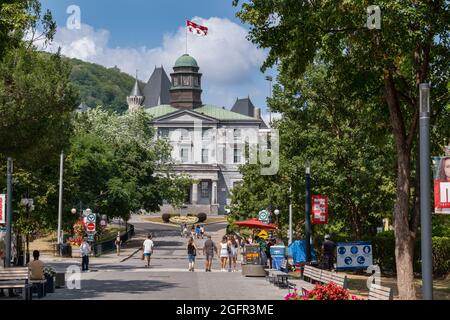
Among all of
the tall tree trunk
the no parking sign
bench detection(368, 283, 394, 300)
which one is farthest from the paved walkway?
bench detection(368, 283, 394, 300)

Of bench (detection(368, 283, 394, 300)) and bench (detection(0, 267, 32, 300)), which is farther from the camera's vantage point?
bench (detection(0, 267, 32, 300))

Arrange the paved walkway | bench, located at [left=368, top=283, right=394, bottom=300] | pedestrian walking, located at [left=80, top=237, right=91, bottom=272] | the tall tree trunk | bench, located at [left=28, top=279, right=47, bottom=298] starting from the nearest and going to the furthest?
bench, located at [left=368, top=283, right=394, bottom=300] < the tall tree trunk < bench, located at [left=28, top=279, right=47, bottom=298] < the paved walkway < pedestrian walking, located at [left=80, top=237, right=91, bottom=272]

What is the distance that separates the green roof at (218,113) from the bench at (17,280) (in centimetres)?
12672

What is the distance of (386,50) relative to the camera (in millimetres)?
21219

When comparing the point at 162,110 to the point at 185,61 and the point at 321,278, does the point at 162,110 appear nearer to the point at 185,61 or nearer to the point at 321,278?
the point at 185,61

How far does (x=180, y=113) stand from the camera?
474 ft

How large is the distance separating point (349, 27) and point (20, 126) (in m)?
10.9

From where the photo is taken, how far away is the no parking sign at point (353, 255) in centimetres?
3070

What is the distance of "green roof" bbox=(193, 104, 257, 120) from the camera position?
15125 cm

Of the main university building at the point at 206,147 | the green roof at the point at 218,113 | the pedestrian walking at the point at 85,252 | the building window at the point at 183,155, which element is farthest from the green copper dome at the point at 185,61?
the pedestrian walking at the point at 85,252

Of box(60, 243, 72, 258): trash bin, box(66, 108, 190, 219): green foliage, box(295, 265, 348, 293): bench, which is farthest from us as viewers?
box(66, 108, 190, 219): green foliage

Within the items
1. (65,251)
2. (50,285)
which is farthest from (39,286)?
(65,251)

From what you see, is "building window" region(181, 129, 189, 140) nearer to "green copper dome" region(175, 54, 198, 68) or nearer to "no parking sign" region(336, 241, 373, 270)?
"green copper dome" region(175, 54, 198, 68)

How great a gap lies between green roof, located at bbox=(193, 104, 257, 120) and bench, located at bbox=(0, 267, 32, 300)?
126718mm
